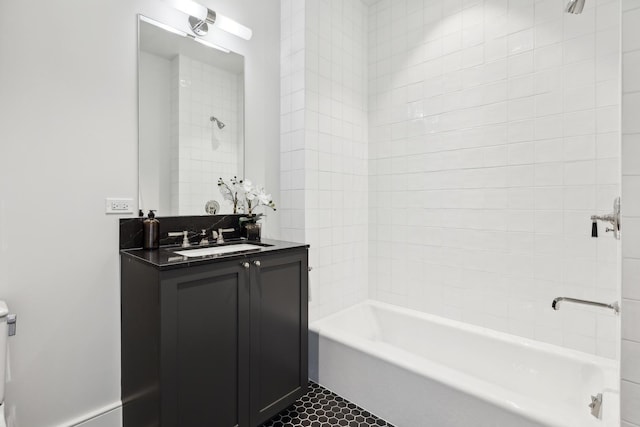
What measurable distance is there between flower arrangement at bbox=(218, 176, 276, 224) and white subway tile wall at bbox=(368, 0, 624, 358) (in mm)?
1072

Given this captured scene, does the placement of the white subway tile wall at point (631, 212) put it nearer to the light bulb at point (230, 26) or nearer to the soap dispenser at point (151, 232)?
the light bulb at point (230, 26)

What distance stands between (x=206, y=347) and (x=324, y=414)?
2.99 ft

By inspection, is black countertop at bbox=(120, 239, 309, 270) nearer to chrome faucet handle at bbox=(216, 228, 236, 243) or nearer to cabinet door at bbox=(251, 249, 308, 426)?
cabinet door at bbox=(251, 249, 308, 426)

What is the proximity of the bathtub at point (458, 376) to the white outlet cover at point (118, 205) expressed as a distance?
1388 mm

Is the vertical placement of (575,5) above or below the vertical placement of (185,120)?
above

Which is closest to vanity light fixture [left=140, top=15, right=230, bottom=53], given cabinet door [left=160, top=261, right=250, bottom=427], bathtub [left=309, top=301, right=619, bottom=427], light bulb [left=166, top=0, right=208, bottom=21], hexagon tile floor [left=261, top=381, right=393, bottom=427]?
light bulb [left=166, top=0, right=208, bottom=21]

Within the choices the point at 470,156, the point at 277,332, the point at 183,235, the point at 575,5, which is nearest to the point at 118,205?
the point at 183,235

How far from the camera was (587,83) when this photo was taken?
1833 mm

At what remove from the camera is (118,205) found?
1684mm

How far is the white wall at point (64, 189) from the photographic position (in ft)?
4.63

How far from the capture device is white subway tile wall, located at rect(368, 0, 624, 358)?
1.82 m

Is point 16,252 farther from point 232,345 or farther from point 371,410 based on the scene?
point 371,410

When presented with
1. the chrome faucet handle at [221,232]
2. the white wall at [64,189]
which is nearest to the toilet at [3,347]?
the white wall at [64,189]

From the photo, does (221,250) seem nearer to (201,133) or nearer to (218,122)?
(201,133)
